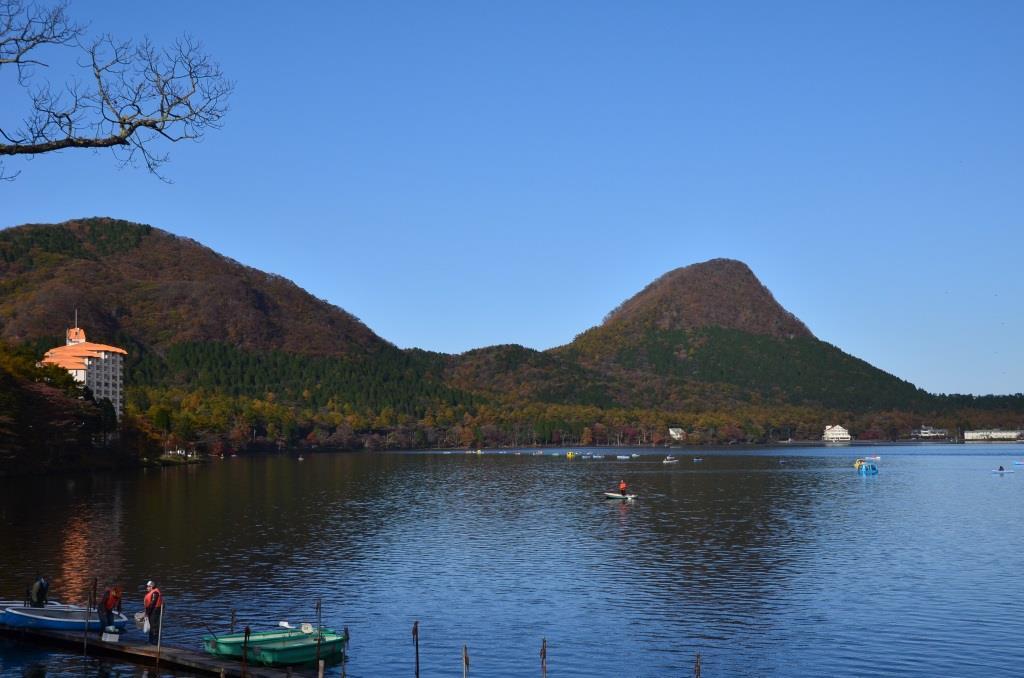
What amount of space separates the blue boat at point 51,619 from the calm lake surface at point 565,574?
125 cm

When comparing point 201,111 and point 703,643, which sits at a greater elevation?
point 201,111

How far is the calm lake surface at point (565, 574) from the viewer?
4856 centimetres

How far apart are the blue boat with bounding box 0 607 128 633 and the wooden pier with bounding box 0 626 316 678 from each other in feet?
0.95

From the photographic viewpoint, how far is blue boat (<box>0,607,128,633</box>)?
47.2 m

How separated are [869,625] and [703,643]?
10.3 m

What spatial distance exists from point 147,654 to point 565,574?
114ft

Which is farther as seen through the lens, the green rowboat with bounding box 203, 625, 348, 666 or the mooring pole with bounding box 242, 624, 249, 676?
the green rowboat with bounding box 203, 625, 348, 666

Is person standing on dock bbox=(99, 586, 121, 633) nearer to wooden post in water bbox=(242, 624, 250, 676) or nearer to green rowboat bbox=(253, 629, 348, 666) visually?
wooden post in water bbox=(242, 624, 250, 676)

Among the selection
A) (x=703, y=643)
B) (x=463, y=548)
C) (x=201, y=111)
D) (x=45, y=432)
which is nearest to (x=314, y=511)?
(x=463, y=548)

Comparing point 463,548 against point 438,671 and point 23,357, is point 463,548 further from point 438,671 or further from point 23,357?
point 23,357

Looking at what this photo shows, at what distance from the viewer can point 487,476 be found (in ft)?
637

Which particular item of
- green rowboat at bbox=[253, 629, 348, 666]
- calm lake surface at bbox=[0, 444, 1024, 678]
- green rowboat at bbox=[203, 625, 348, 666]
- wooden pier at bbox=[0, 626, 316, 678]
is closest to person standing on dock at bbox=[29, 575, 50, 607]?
wooden pier at bbox=[0, 626, 316, 678]

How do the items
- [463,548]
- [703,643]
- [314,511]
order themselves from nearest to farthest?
1. [703,643]
2. [463,548]
3. [314,511]

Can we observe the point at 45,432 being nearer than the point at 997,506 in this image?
No
